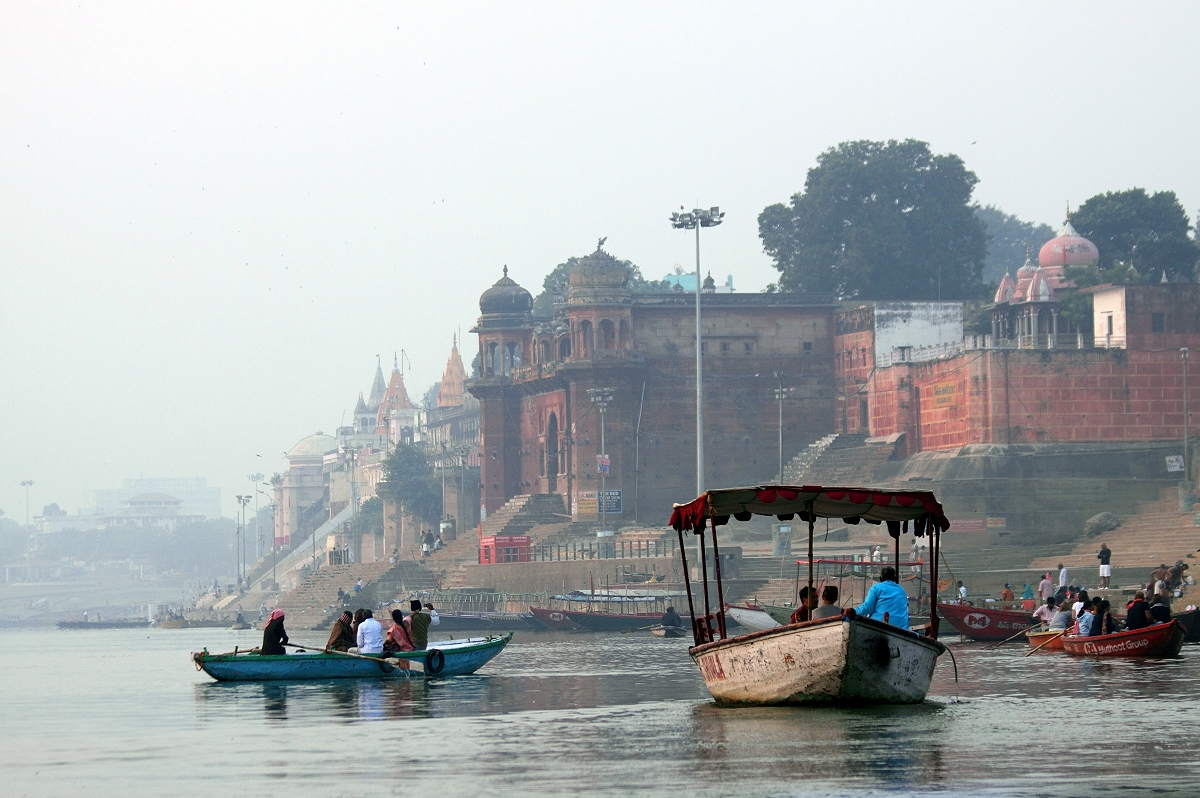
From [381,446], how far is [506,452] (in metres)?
77.1

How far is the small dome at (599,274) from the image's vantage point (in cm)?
7319

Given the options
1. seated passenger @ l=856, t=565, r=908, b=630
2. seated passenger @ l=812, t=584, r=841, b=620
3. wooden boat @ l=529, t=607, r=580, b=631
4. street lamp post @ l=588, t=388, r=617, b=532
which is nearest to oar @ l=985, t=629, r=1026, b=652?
seated passenger @ l=856, t=565, r=908, b=630

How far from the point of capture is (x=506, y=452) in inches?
3221

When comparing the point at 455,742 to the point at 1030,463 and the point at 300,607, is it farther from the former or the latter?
the point at 300,607

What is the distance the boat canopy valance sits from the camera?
18.7m

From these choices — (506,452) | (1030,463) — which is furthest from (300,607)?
(1030,463)

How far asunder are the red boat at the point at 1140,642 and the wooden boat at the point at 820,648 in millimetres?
8185

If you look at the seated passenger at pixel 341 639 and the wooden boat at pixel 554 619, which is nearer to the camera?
the seated passenger at pixel 341 639

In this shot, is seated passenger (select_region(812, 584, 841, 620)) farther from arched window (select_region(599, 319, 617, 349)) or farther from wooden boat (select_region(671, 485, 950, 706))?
arched window (select_region(599, 319, 617, 349))

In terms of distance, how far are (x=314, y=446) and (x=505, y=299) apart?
10189 centimetres

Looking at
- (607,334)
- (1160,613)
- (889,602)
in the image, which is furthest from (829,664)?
(607,334)

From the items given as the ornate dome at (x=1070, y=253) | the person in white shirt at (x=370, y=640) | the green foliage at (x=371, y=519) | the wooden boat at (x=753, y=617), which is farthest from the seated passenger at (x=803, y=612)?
the green foliage at (x=371, y=519)

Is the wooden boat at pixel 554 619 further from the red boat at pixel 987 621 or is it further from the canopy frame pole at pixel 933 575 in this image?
the canopy frame pole at pixel 933 575

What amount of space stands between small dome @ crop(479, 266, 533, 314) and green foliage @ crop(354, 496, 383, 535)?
4154cm
